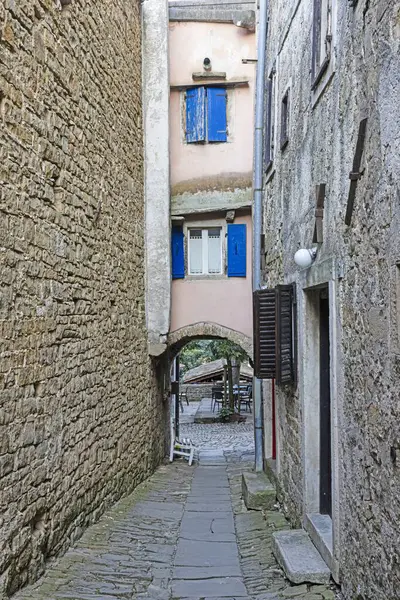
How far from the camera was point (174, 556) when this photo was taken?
5.40 m

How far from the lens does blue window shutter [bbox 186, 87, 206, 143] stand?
33.7ft

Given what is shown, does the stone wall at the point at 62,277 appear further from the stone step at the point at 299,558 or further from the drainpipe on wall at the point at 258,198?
the drainpipe on wall at the point at 258,198

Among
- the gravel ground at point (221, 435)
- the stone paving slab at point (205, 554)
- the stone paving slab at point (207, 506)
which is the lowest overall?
the stone paving slab at point (205, 554)

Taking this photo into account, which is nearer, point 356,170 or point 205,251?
point 356,170

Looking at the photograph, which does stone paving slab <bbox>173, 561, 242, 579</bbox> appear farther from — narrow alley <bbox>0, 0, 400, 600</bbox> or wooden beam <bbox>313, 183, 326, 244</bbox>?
wooden beam <bbox>313, 183, 326, 244</bbox>

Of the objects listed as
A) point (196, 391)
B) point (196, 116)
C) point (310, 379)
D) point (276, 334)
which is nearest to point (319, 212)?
point (310, 379)

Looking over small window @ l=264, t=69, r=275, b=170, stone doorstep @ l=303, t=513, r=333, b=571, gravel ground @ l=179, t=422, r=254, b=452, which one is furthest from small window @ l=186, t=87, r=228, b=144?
stone doorstep @ l=303, t=513, r=333, b=571

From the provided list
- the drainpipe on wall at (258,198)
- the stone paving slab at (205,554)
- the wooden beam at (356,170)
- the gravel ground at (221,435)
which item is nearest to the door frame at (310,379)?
the stone paving slab at (205,554)

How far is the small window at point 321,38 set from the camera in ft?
14.8

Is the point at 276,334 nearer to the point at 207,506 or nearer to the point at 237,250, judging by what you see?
the point at 207,506

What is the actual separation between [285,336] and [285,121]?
2.34 m

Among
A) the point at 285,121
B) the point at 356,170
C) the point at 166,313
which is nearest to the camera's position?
the point at 356,170

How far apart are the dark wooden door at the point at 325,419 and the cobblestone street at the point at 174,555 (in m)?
0.65

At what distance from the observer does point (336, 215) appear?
421 centimetres
